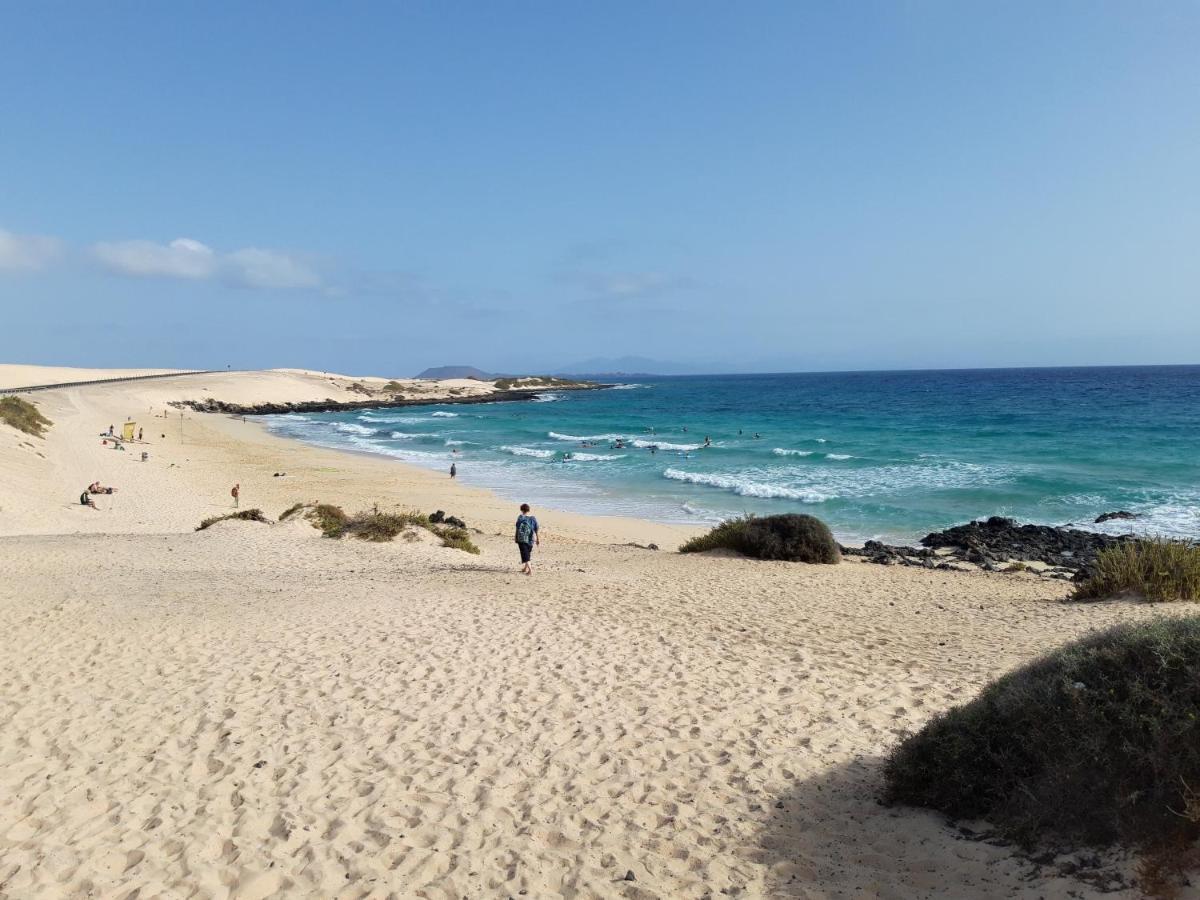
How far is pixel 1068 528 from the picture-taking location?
21.2 metres

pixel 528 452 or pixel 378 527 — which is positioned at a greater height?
pixel 378 527

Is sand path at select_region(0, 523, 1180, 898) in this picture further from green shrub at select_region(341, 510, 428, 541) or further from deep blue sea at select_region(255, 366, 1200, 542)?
deep blue sea at select_region(255, 366, 1200, 542)

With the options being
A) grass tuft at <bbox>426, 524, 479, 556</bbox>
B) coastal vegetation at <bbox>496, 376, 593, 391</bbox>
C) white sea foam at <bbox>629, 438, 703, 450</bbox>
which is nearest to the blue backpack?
grass tuft at <bbox>426, 524, 479, 556</bbox>

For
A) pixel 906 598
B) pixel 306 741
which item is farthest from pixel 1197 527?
pixel 306 741

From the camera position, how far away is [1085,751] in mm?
4066

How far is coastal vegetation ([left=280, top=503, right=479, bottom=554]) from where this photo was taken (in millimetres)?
17266

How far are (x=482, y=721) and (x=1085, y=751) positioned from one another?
4.75m

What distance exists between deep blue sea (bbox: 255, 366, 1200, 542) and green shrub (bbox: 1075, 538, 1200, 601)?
28.5 feet

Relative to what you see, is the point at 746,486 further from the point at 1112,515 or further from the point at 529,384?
the point at 529,384

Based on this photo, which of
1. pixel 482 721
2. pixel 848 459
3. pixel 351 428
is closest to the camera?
pixel 482 721

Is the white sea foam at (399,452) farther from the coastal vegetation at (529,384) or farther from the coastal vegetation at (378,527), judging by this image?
the coastal vegetation at (529,384)

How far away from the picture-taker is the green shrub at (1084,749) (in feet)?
→ 12.3

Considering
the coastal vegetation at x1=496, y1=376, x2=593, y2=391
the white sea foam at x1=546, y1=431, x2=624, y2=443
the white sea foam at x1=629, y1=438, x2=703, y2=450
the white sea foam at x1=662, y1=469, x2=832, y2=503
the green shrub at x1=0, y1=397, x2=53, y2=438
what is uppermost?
the coastal vegetation at x1=496, y1=376, x2=593, y2=391

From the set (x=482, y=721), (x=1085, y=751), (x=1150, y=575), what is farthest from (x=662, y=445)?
(x=1085, y=751)
